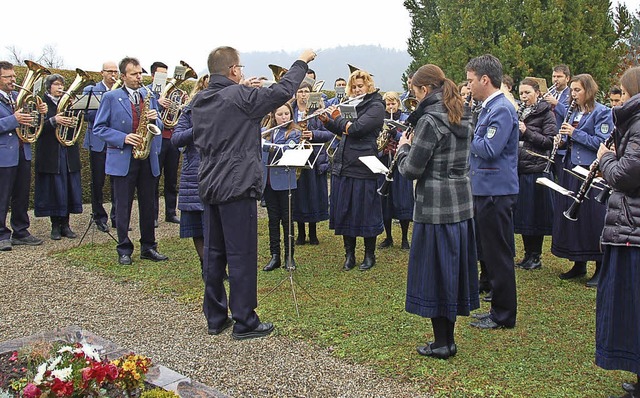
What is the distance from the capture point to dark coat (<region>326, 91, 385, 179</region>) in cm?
702

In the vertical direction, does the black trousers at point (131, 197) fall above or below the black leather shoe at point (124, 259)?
above

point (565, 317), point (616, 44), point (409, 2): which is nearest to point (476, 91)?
point (565, 317)

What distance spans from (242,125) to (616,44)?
14.7 meters

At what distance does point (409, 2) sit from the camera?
89.1 feet

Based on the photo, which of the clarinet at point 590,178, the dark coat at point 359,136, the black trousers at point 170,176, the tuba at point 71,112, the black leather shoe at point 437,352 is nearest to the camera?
the clarinet at point 590,178

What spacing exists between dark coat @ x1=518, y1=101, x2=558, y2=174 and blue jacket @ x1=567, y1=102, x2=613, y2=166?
337 millimetres

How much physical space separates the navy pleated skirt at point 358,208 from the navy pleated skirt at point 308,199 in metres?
0.95

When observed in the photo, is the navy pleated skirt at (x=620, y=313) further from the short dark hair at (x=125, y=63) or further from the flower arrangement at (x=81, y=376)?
the short dark hair at (x=125, y=63)

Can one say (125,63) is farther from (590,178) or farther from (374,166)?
(590,178)

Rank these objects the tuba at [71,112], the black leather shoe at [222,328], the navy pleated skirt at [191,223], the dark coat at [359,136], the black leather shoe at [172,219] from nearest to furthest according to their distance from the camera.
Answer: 1. the black leather shoe at [222,328]
2. the navy pleated skirt at [191,223]
3. the dark coat at [359,136]
4. the tuba at [71,112]
5. the black leather shoe at [172,219]

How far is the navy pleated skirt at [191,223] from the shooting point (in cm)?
659

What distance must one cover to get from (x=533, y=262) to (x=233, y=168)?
4.17 meters

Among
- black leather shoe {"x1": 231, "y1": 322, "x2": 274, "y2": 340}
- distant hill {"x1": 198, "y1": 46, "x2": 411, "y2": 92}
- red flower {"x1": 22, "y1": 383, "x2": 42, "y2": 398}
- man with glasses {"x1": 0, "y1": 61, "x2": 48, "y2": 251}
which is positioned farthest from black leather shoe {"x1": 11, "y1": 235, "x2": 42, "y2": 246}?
distant hill {"x1": 198, "y1": 46, "x2": 411, "y2": 92}

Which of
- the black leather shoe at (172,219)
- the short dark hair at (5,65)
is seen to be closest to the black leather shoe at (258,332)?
the short dark hair at (5,65)
